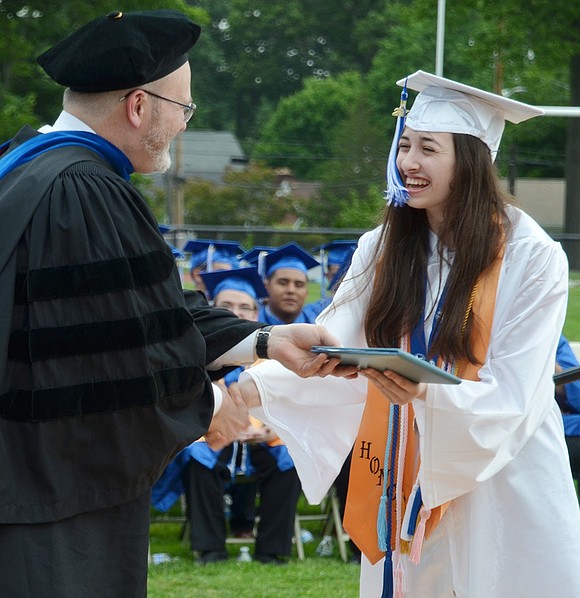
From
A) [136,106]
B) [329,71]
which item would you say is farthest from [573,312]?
[329,71]

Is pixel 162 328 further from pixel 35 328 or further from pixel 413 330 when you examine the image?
pixel 413 330

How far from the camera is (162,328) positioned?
2.66 metres

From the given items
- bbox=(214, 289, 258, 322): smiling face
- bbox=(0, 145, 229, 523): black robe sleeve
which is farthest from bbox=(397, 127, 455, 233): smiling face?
bbox=(214, 289, 258, 322): smiling face

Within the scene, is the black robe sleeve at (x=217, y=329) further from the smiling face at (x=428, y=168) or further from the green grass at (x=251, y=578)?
the green grass at (x=251, y=578)

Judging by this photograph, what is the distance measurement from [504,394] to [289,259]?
5260 mm

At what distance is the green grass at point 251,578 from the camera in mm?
5871

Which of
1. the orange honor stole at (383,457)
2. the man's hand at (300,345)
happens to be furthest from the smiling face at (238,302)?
the man's hand at (300,345)

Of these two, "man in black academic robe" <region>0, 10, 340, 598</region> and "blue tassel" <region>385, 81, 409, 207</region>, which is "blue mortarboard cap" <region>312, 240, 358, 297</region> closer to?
"blue tassel" <region>385, 81, 409, 207</region>

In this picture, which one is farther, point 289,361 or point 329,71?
point 329,71

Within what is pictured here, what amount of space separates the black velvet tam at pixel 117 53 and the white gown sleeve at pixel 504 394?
121cm

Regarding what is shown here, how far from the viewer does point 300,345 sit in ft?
10.4

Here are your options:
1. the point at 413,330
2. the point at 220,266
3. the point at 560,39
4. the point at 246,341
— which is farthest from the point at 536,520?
the point at 560,39

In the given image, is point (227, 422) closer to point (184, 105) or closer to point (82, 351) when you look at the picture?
point (82, 351)

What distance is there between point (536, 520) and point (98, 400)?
1.42 metres
